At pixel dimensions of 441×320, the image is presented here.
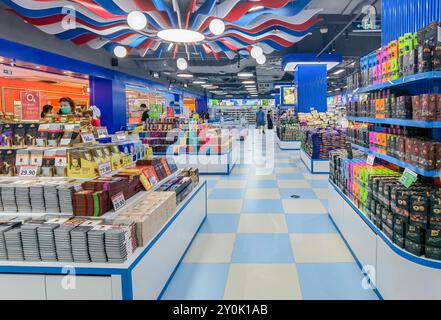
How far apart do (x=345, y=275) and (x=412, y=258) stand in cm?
102

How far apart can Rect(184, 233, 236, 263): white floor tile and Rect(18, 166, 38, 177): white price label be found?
176 cm

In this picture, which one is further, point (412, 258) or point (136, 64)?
point (136, 64)

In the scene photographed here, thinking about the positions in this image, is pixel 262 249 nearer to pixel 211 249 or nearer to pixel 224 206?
pixel 211 249

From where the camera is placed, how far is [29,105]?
11891 millimetres

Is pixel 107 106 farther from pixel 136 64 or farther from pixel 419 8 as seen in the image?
pixel 419 8

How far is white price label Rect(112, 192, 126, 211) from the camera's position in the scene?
118 inches

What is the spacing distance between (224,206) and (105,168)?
3070 mm

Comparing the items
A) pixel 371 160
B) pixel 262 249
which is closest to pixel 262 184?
pixel 262 249

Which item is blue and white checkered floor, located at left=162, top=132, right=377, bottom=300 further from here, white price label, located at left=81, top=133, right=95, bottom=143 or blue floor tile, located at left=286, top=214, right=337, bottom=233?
white price label, located at left=81, top=133, right=95, bottom=143

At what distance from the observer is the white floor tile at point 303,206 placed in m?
5.65

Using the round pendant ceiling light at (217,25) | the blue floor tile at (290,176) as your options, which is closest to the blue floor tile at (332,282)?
the round pendant ceiling light at (217,25)

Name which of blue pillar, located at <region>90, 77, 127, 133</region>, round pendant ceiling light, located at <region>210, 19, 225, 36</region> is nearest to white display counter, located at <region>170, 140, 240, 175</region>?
round pendant ceiling light, located at <region>210, 19, 225, 36</region>

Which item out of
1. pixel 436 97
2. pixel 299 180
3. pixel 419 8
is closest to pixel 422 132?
pixel 436 97

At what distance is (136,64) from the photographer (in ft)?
50.0
